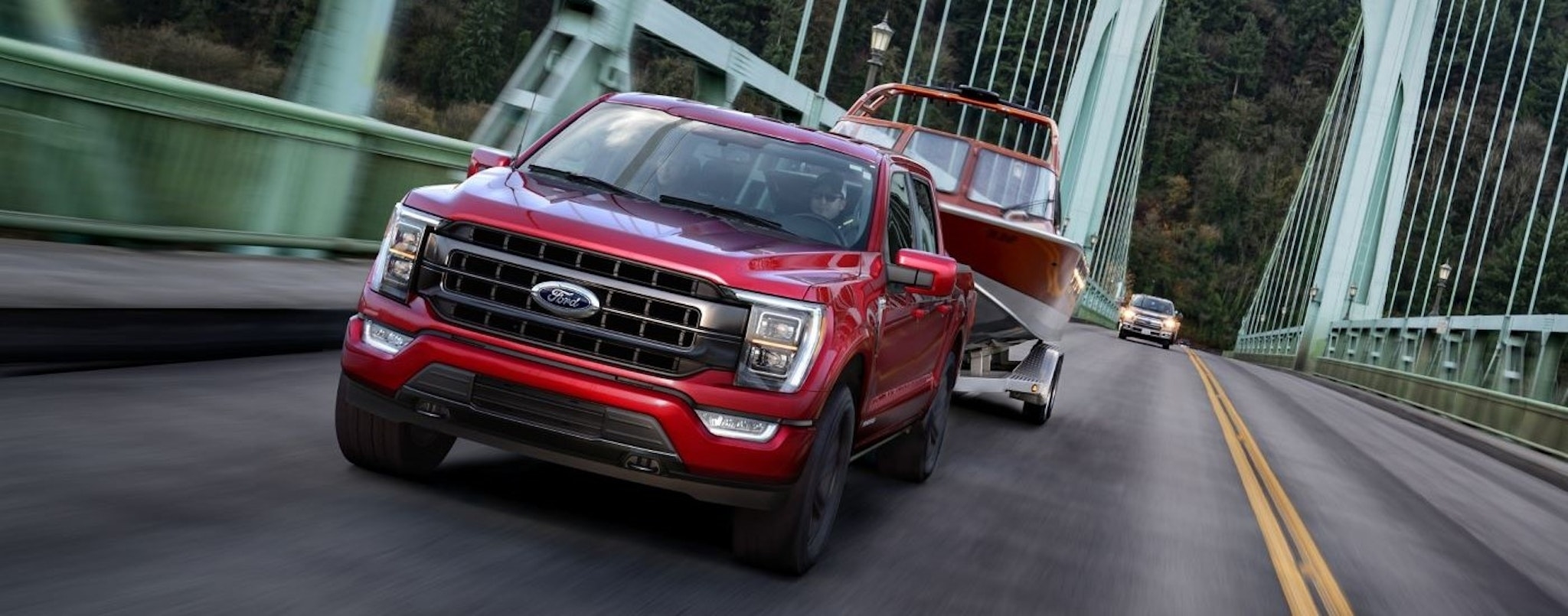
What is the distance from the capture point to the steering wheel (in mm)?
6254

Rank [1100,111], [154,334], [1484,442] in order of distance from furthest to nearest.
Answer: [1100,111] → [1484,442] → [154,334]

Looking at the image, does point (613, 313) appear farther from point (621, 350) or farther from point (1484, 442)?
point (1484, 442)

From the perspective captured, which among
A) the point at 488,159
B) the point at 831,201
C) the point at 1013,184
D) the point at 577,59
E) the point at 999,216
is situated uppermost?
the point at 577,59

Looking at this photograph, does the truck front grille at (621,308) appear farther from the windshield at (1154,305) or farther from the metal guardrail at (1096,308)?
the metal guardrail at (1096,308)

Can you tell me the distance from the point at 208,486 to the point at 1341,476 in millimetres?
9671

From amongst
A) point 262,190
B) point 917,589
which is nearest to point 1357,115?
point 262,190

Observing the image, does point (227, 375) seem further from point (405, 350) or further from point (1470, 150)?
point (1470, 150)

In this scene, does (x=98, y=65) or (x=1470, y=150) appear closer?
(x=98, y=65)

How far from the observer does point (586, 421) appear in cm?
512

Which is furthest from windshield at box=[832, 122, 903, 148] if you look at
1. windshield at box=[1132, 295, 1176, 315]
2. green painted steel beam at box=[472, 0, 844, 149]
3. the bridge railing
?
windshield at box=[1132, 295, 1176, 315]

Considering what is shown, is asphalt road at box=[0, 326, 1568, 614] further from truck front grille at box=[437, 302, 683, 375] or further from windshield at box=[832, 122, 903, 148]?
windshield at box=[832, 122, 903, 148]

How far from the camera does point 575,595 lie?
4777 millimetres

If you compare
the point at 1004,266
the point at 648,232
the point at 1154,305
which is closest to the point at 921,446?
the point at 648,232

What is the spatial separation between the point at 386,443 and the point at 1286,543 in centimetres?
490
